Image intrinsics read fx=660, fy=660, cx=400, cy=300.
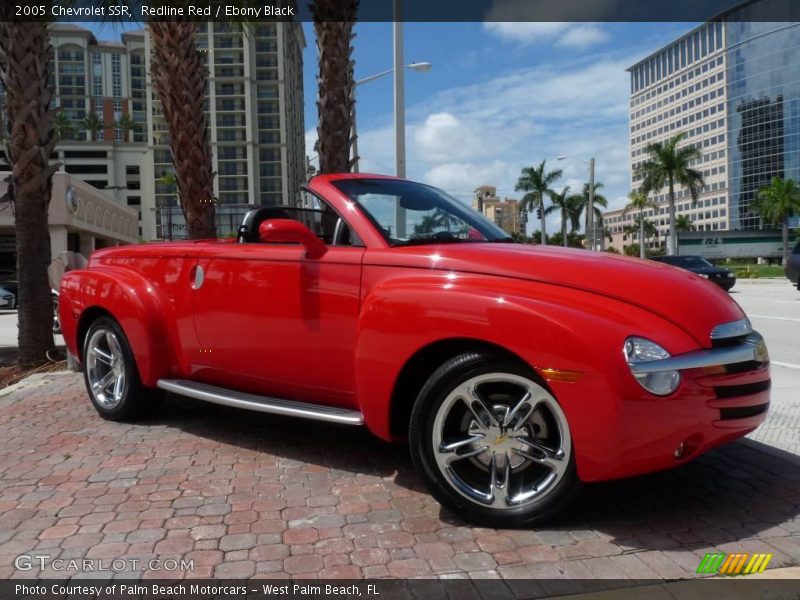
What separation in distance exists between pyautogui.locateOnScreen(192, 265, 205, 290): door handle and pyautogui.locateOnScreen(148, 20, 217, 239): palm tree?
6137mm

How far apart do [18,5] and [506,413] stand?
26.5 ft

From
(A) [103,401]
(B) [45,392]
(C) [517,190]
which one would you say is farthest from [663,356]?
(C) [517,190]

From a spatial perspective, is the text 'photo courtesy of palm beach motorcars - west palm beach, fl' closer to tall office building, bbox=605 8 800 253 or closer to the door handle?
the door handle

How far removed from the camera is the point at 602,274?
2.95m

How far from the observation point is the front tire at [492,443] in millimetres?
2857

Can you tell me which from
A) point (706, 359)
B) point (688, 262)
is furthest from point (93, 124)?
point (706, 359)

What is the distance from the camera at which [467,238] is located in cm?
377

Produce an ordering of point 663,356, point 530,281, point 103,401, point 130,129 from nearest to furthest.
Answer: point 663,356
point 530,281
point 103,401
point 130,129

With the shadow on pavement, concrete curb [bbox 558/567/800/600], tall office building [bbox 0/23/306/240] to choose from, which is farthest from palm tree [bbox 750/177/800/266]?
concrete curb [bbox 558/567/800/600]

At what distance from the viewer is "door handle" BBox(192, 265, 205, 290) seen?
13.6ft

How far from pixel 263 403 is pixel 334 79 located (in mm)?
7450

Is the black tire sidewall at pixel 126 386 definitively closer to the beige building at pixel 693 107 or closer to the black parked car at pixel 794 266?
the black parked car at pixel 794 266

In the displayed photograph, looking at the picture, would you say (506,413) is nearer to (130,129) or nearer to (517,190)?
(517,190)

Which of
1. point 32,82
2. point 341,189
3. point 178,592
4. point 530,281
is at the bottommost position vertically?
point 178,592
